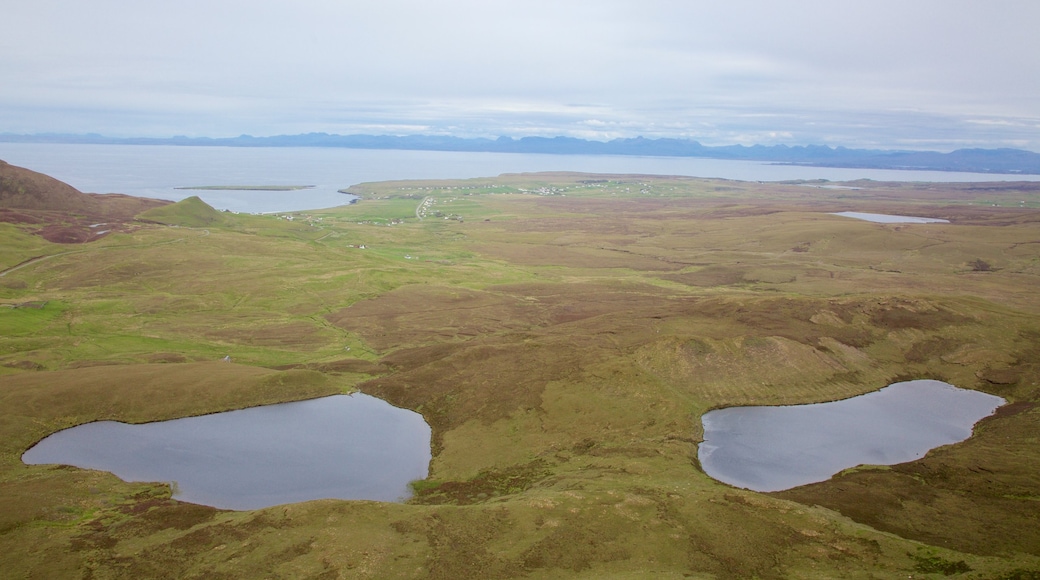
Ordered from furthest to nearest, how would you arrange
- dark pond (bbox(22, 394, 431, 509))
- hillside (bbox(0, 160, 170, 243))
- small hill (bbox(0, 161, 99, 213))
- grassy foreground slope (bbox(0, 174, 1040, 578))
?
small hill (bbox(0, 161, 99, 213)) < hillside (bbox(0, 160, 170, 243)) < dark pond (bbox(22, 394, 431, 509)) < grassy foreground slope (bbox(0, 174, 1040, 578))

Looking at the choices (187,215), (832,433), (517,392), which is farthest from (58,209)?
(832,433)

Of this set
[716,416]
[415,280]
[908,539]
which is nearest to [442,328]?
[415,280]

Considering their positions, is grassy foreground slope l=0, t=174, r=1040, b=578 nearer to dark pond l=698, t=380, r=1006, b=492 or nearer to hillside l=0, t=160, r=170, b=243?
dark pond l=698, t=380, r=1006, b=492

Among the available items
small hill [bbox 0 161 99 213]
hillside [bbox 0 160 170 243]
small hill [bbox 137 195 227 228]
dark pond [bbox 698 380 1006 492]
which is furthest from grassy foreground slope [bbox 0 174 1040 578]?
small hill [bbox 0 161 99 213]

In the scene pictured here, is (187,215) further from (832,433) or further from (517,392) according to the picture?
(832,433)

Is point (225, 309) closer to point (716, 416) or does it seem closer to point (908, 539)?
point (716, 416)

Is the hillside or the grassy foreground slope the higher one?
the hillside

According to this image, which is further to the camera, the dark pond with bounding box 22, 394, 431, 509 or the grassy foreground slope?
the dark pond with bounding box 22, 394, 431, 509
